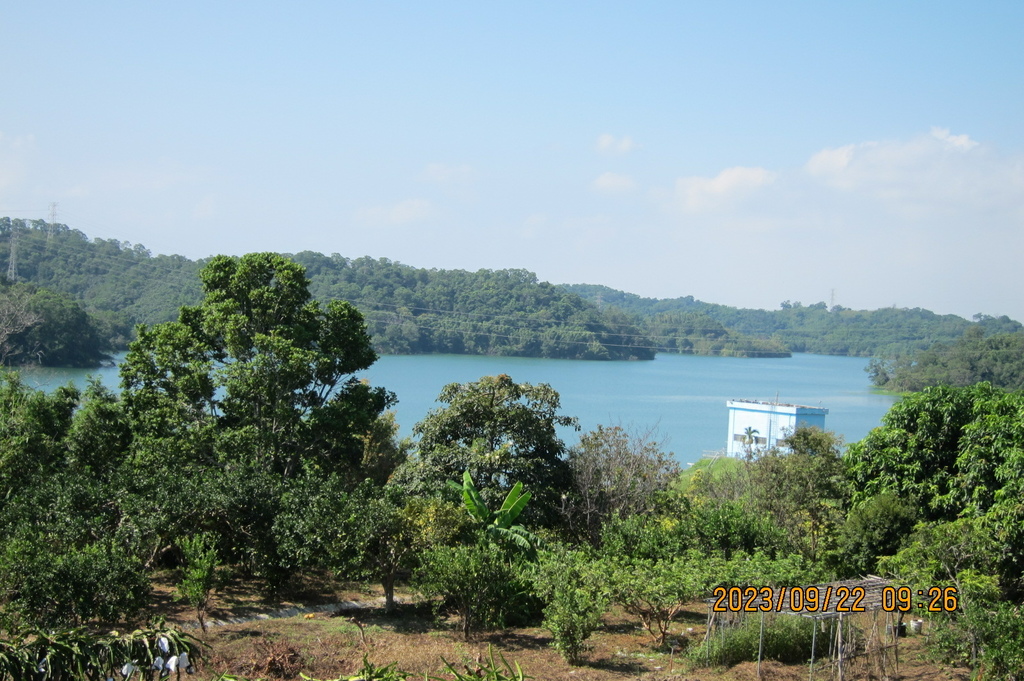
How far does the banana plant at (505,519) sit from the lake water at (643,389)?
92.9ft

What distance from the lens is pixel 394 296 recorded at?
75125mm

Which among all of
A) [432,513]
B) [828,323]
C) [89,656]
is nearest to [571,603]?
[432,513]

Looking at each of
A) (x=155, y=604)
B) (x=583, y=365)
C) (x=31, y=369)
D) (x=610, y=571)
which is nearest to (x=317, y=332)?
(x=155, y=604)

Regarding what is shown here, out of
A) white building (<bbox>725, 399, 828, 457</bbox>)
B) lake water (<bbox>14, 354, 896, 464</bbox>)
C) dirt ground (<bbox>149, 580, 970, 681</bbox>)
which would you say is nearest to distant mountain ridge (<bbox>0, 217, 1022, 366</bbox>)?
lake water (<bbox>14, 354, 896, 464</bbox>)

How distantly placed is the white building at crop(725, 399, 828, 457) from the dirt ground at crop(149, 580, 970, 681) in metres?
40.5

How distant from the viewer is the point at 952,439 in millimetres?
12633

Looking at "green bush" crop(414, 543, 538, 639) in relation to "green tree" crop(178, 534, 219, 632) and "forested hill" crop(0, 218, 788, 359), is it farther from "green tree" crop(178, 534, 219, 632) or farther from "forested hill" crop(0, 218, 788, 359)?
"forested hill" crop(0, 218, 788, 359)

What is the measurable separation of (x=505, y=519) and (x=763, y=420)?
42876mm

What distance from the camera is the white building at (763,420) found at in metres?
51.3

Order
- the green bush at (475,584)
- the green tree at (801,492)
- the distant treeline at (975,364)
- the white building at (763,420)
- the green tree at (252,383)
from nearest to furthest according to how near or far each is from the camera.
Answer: the green bush at (475,584), the green tree at (252,383), the green tree at (801,492), the white building at (763,420), the distant treeline at (975,364)

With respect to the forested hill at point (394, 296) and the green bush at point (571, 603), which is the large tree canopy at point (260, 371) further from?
the forested hill at point (394, 296)

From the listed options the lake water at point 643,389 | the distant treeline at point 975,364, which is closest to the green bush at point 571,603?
the lake water at point 643,389

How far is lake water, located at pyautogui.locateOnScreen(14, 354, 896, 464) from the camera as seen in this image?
54.3 meters

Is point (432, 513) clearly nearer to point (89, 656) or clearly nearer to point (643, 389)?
point (89, 656)
